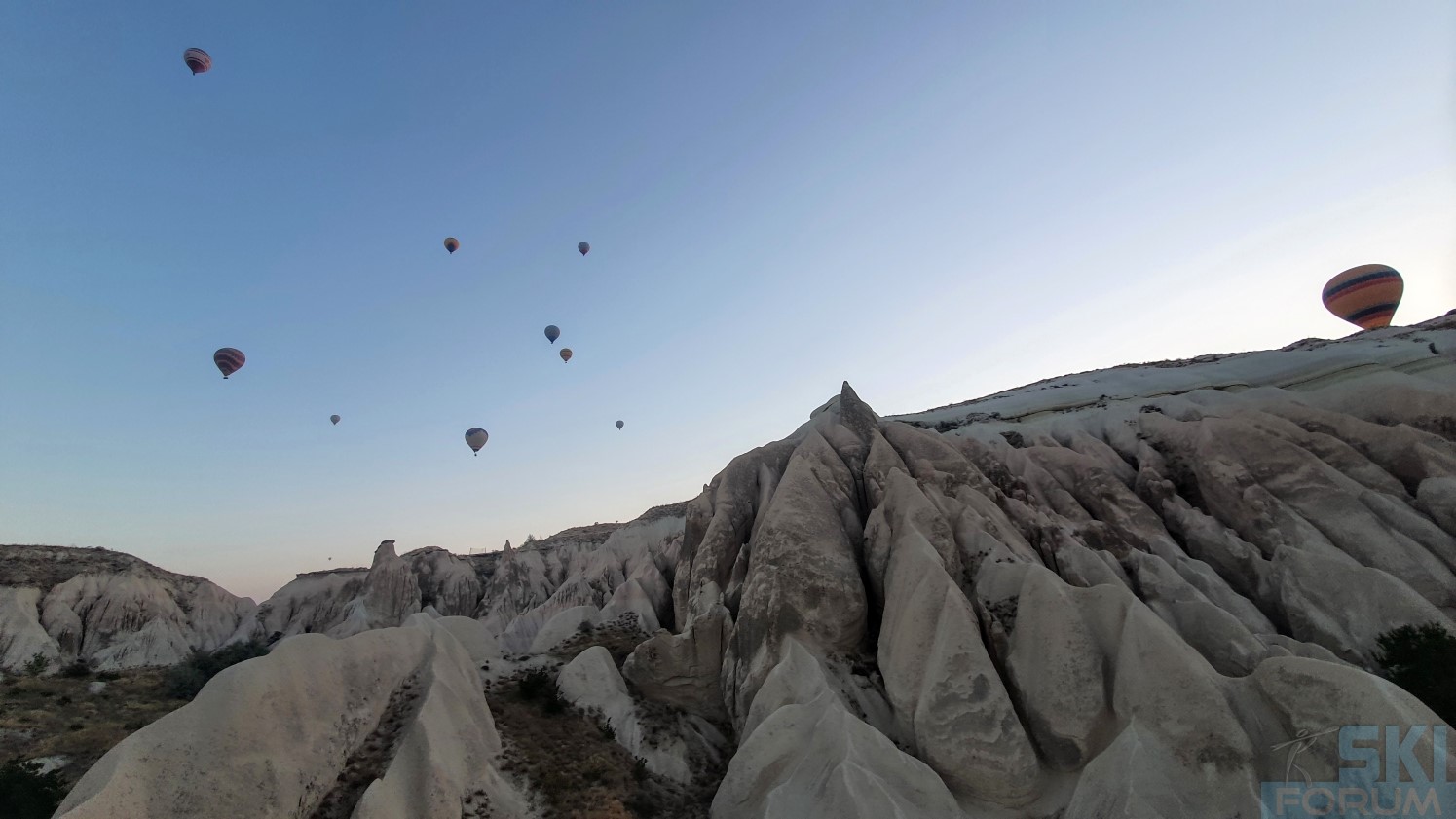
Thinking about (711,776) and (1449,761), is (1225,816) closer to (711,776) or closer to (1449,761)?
(1449,761)

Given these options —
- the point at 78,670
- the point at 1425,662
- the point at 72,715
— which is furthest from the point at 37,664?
the point at 1425,662

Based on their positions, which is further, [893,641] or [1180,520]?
[1180,520]

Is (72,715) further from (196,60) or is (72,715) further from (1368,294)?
(1368,294)

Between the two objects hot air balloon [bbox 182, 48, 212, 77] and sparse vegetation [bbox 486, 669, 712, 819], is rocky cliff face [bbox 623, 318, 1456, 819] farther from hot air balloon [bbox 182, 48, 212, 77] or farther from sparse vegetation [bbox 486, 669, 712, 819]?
hot air balloon [bbox 182, 48, 212, 77]

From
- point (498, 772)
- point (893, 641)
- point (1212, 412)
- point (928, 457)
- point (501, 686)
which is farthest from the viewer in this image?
point (1212, 412)

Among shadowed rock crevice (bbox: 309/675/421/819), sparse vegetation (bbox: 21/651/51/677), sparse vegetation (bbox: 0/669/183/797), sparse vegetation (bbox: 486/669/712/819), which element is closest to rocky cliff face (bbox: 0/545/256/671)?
sparse vegetation (bbox: 21/651/51/677)

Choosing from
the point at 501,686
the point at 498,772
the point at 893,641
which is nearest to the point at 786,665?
the point at 893,641
